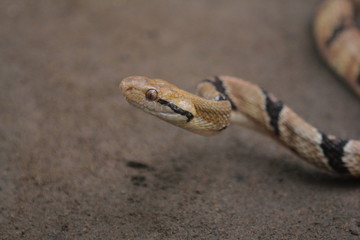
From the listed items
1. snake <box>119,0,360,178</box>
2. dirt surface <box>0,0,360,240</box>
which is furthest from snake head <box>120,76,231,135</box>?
dirt surface <box>0,0,360,240</box>

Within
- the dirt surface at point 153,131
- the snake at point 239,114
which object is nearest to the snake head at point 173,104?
the snake at point 239,114

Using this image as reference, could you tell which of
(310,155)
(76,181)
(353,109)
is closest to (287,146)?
(310,155)

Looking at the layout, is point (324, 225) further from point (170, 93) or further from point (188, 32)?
point (188, 32)

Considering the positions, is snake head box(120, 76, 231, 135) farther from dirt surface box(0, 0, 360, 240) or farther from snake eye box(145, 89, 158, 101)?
dirt surface box(0, 0, 360, 240)

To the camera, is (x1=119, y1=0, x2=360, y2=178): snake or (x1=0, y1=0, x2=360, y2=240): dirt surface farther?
(x1=119, y1=0, x2=360, y2=178): snake

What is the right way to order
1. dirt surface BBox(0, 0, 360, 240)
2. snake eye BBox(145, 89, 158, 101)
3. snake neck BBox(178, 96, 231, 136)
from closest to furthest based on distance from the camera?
1. dirt surface BBox(0, 0, 360, 240)
2. snake eye BBox(145, 89, 158, 101)
3. snake neck BBox(178, 96, 231, 136)

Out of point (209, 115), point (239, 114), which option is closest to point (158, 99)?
point (209, 115)

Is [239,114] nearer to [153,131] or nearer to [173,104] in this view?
[173,104]
